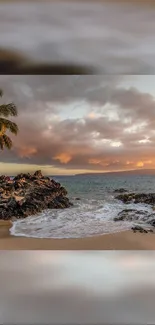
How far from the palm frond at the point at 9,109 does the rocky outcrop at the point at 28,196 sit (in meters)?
0.74

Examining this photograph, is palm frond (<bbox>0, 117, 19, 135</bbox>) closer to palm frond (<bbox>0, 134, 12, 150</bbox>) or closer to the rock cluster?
palm frond (<bbox>0, 134, 12, 150</bbox>)

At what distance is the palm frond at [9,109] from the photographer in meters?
4.50

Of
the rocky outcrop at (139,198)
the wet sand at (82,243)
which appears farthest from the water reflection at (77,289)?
the rocky outcrop at (139,198)

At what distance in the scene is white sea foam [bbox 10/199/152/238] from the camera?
448 centimetres

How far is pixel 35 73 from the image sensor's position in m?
4.46

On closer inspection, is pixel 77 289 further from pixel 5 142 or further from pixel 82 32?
pixel 5 142

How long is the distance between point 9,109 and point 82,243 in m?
1.79

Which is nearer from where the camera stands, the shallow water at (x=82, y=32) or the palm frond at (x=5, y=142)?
the shallow water at (x=82, y=32)

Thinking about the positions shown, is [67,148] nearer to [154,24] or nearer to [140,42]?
[140,42]

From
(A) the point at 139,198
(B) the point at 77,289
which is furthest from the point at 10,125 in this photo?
(B) the point at 77,289

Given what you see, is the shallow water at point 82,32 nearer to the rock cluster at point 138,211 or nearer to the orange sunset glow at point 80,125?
the orange sunset glow at point 80,125

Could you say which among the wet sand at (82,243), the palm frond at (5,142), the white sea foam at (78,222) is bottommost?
the wet sand at (82,243)

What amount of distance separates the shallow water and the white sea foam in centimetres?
169

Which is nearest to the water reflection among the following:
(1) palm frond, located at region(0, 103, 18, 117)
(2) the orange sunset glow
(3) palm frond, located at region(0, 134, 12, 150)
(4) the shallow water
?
(2) the orange sunset glow
